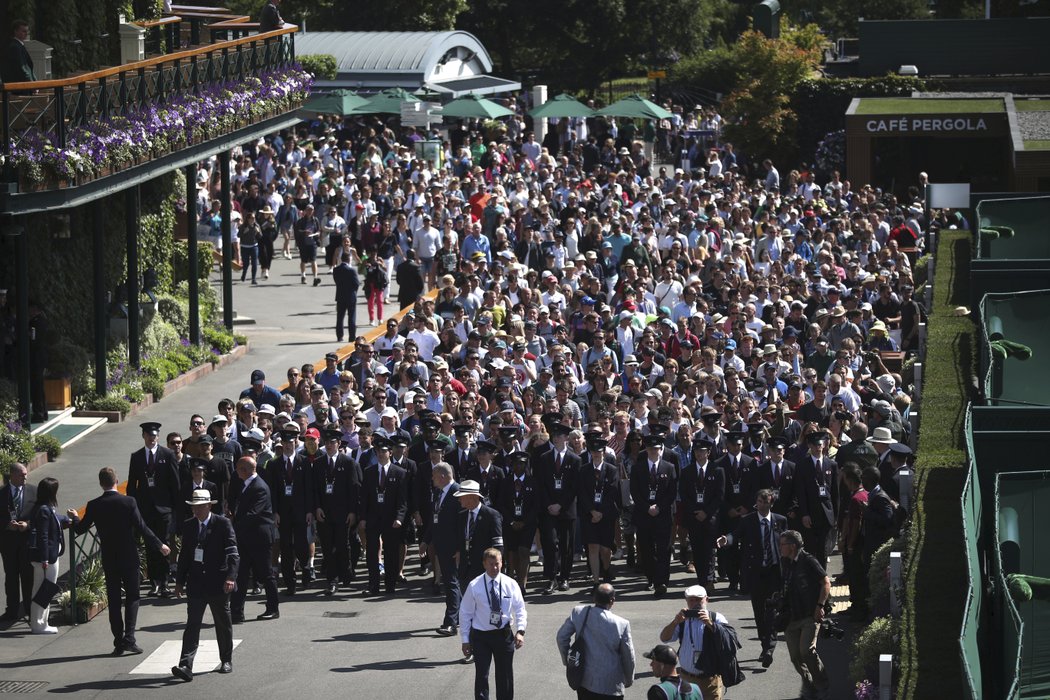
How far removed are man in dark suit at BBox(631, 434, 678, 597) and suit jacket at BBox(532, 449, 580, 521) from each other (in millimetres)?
601

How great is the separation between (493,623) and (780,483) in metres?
4.76

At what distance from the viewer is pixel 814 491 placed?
54.7ft

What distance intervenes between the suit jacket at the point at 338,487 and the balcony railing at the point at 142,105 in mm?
6601

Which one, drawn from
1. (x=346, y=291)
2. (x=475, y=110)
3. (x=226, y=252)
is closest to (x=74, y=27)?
(x=226, y=252)

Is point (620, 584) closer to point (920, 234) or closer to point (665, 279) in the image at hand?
point (665, 279)

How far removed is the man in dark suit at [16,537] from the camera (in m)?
16.1

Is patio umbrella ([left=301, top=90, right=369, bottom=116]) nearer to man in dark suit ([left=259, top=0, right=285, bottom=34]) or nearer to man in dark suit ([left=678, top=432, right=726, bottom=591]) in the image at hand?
man in dark suit ([left=259, top=0, right=285, bottom=34])

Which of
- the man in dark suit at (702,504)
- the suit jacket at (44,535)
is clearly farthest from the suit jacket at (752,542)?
the suit jacket at (44,535)

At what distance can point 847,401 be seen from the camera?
1950cm

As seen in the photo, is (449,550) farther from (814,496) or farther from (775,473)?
(814,496)

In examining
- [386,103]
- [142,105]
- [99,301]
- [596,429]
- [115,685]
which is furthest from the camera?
[386,103]

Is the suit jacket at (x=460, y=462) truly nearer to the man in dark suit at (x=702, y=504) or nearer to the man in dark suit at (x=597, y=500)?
the man in dark suit at (x=597, y=500)

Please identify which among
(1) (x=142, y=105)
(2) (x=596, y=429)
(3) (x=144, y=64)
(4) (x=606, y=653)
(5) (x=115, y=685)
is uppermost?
(3) (x=144, y=64)

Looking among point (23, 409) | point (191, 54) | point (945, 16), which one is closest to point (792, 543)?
point (23, 409)
